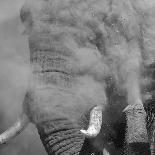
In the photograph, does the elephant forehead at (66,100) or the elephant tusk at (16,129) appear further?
the elephant tusk at (16,129)

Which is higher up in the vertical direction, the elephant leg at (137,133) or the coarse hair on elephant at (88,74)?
the coarse hair on elephant at (88,74)

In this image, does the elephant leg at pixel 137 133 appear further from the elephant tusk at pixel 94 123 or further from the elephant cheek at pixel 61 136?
the elephant cheek at pixel 61 136

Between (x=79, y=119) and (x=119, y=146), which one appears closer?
(x=79, y=119)

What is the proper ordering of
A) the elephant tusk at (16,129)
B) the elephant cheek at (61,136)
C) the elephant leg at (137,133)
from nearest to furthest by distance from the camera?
1. the elephant cheek at (61,136)
2. the elephant leg at (137,133)
3. the elephant tusk at (16,129)

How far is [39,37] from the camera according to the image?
4.55m

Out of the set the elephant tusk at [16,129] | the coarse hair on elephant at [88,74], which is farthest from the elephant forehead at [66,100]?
the elephant tusk at [16,129]

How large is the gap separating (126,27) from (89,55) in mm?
561

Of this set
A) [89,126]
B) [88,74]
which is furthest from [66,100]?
[88,74]

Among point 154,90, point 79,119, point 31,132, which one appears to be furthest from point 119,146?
point 31,132

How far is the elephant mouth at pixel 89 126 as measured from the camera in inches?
159

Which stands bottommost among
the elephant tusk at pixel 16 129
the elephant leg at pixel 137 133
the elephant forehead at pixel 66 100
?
the elephant leg at pixel 137 133

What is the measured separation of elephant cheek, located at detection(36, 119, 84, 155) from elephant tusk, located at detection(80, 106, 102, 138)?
0.51 ft

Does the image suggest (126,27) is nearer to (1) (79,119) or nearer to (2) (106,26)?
(2) (106,26)

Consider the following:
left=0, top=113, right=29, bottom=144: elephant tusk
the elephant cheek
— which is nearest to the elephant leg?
the elephant cheek
